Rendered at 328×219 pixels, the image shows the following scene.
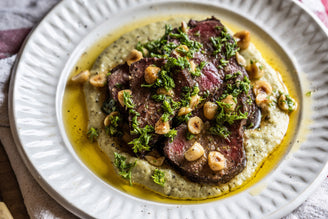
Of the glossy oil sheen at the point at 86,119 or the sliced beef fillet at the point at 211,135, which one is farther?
the glossy oil sheen at the point at 86,119

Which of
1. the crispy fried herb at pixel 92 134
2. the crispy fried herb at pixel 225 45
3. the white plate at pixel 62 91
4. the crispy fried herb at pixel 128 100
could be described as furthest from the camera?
the crispy fried herb at pixel 225 45

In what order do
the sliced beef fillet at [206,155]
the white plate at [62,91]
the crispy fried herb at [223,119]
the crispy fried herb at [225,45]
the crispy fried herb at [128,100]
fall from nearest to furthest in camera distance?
the white plate at [62,91]
the sliced beef fillet at [206,155]
the crispy fried herb at [223,119]
the crispy fried herb at [128,100]
the crispy fried herb at [225,45]

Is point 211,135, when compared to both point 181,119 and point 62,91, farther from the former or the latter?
point 62,91

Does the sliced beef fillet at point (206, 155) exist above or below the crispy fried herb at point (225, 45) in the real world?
below

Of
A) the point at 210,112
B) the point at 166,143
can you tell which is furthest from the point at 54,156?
the point at 210,112

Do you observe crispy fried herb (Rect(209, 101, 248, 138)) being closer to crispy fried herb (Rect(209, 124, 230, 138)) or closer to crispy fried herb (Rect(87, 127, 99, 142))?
crispy fried herb (Rect(209, 124, 230, 138))

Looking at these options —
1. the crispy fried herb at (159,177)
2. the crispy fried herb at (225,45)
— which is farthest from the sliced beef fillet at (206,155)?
the crispy fried herb at (225,45)

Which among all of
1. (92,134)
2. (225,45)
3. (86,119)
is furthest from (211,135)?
(86,119)

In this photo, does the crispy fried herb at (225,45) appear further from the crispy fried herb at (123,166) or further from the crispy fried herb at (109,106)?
the crispy fried herb at (123,166)
